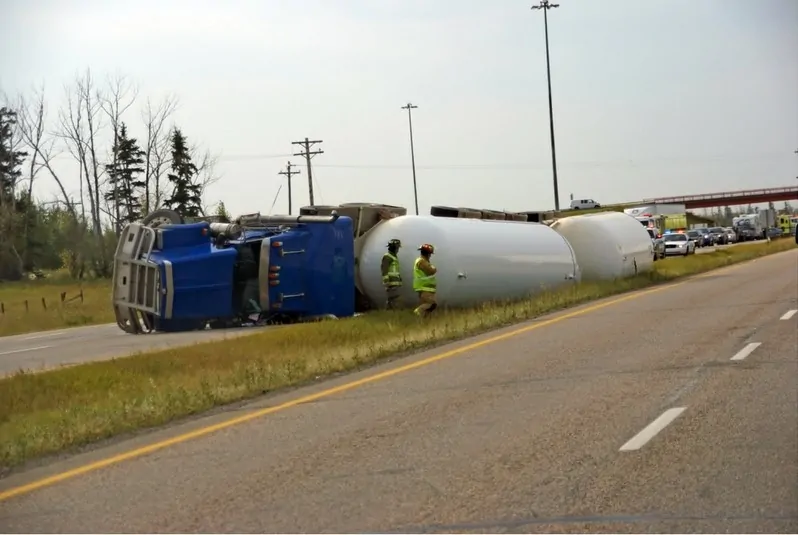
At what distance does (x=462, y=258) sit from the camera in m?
24.8

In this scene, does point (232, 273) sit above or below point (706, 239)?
above

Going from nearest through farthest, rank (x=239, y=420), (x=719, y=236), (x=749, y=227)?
(x=239, y=420) → (x=719, y=236) → (x=749, y=227)

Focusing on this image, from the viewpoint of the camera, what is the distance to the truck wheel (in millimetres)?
23125

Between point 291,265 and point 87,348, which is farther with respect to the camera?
point 291,265

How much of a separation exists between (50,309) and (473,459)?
36850 millimetres

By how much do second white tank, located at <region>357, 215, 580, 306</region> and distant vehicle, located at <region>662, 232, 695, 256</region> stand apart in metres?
38.1

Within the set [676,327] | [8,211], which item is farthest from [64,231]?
[676,327]

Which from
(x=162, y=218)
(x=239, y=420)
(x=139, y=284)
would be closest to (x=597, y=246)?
(x=162, y=218)

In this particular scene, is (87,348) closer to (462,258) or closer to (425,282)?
(425,282)

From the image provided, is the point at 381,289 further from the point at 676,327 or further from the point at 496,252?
the point at 676,327

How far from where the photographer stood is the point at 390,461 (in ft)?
26.6

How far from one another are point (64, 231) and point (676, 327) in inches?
2626

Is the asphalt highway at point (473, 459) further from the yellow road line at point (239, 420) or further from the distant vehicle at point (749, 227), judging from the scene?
the distant vehicle at point (749, 227)

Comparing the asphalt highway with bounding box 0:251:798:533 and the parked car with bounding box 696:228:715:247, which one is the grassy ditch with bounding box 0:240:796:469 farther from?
the parked car with bounding box 696:228:715:247
